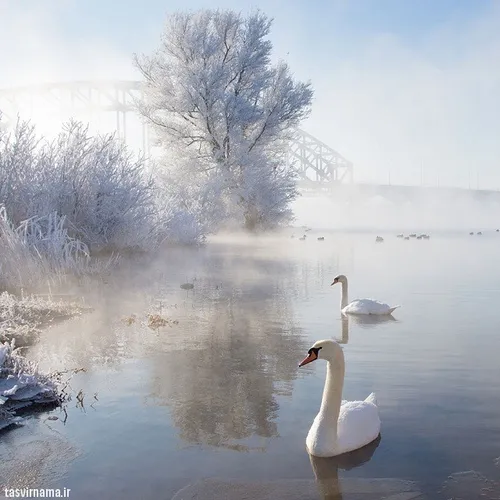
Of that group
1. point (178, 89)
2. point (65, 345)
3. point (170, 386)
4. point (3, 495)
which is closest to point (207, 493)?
point (3, 495)

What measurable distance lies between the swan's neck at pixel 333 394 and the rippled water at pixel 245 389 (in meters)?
0.35

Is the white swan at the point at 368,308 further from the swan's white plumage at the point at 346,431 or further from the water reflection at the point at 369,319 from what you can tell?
the swan's white plumage at the point at 346,431

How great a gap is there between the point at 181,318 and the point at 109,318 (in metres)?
1.11

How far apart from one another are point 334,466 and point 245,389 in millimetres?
1712

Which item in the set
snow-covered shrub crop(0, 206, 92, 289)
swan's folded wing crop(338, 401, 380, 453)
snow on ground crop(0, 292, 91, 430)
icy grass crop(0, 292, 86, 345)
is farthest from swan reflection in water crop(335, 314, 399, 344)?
snow-covered shrub crop(0, 206, 92, 289)

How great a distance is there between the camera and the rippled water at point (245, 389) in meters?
4.28

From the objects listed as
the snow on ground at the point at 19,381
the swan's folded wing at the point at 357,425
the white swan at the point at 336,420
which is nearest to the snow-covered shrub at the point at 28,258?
the snow on ground at the point at 19,381

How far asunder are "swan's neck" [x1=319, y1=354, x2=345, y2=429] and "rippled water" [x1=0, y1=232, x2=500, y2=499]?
0.35 metres

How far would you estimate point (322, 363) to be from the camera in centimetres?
692

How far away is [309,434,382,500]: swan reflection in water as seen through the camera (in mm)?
3986

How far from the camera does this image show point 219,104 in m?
27.2

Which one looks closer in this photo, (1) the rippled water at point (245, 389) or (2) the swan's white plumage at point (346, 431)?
(1) the rippled water at point (245, 389)

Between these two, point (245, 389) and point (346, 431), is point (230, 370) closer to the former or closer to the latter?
point (245, 389)

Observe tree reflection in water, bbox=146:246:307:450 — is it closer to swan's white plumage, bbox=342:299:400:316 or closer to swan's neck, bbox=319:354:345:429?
swan's neck, bbox=319:354:345:429
